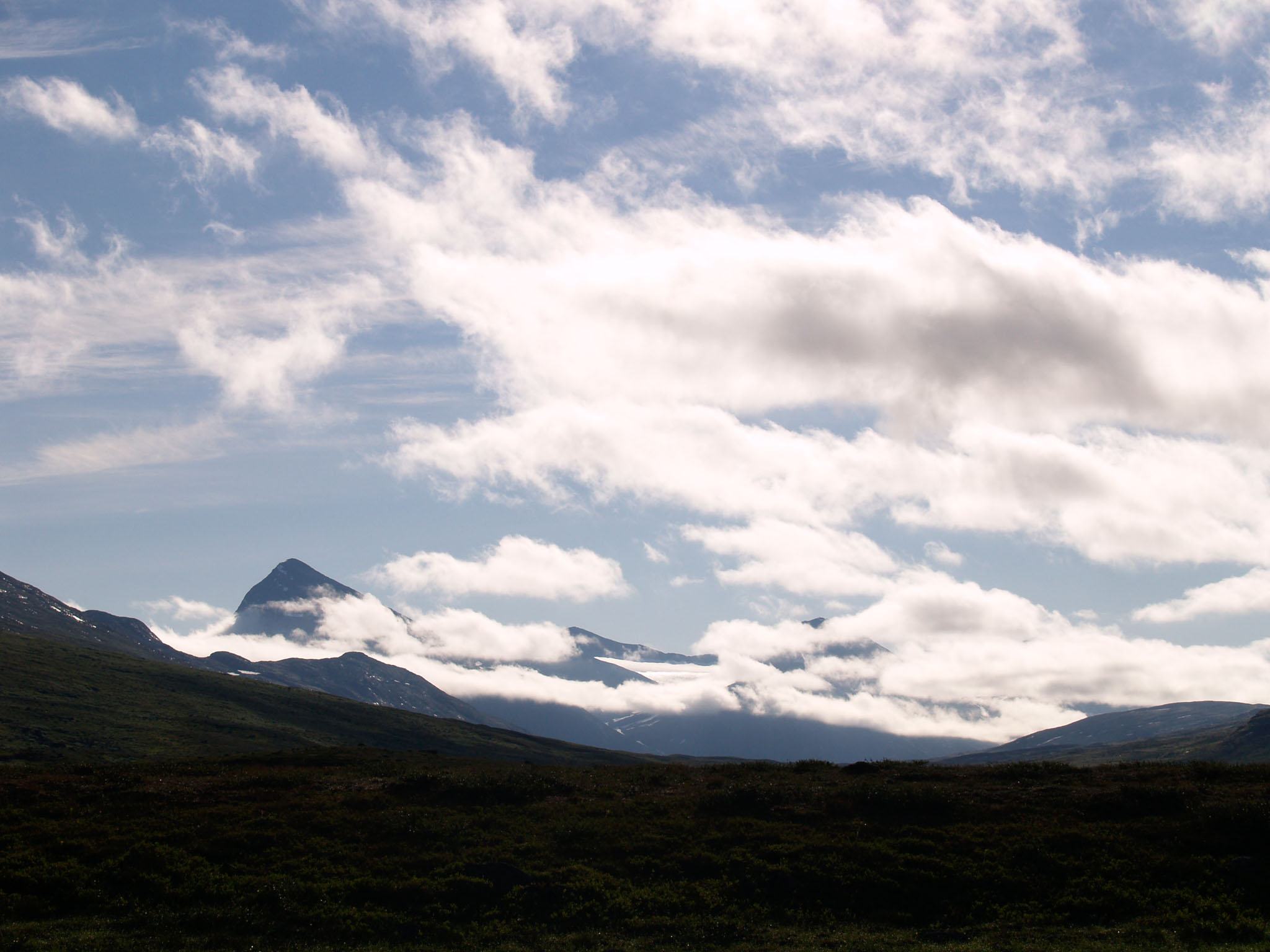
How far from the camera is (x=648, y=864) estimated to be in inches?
1725

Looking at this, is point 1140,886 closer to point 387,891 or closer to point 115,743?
point 387,891

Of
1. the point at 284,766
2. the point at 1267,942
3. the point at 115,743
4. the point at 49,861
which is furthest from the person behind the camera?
the point at 115,743

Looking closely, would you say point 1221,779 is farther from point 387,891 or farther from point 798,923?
point 387,891

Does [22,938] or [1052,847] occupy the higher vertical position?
[1052,847]

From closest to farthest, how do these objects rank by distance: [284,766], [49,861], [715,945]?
[715,945]
[49,861]
[284,766]

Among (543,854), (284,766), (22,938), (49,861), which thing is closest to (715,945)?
(543,854)

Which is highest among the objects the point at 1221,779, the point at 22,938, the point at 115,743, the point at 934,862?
the point at 1221,779

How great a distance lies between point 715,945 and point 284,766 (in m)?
46.5

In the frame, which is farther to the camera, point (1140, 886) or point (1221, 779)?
point (1221, 779)

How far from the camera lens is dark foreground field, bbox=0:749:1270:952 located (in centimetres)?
3650

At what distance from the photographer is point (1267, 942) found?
3312 centimetres

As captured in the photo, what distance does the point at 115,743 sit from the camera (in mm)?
189875

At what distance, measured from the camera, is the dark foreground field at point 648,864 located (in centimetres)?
3650

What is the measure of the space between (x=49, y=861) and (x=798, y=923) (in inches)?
1451
